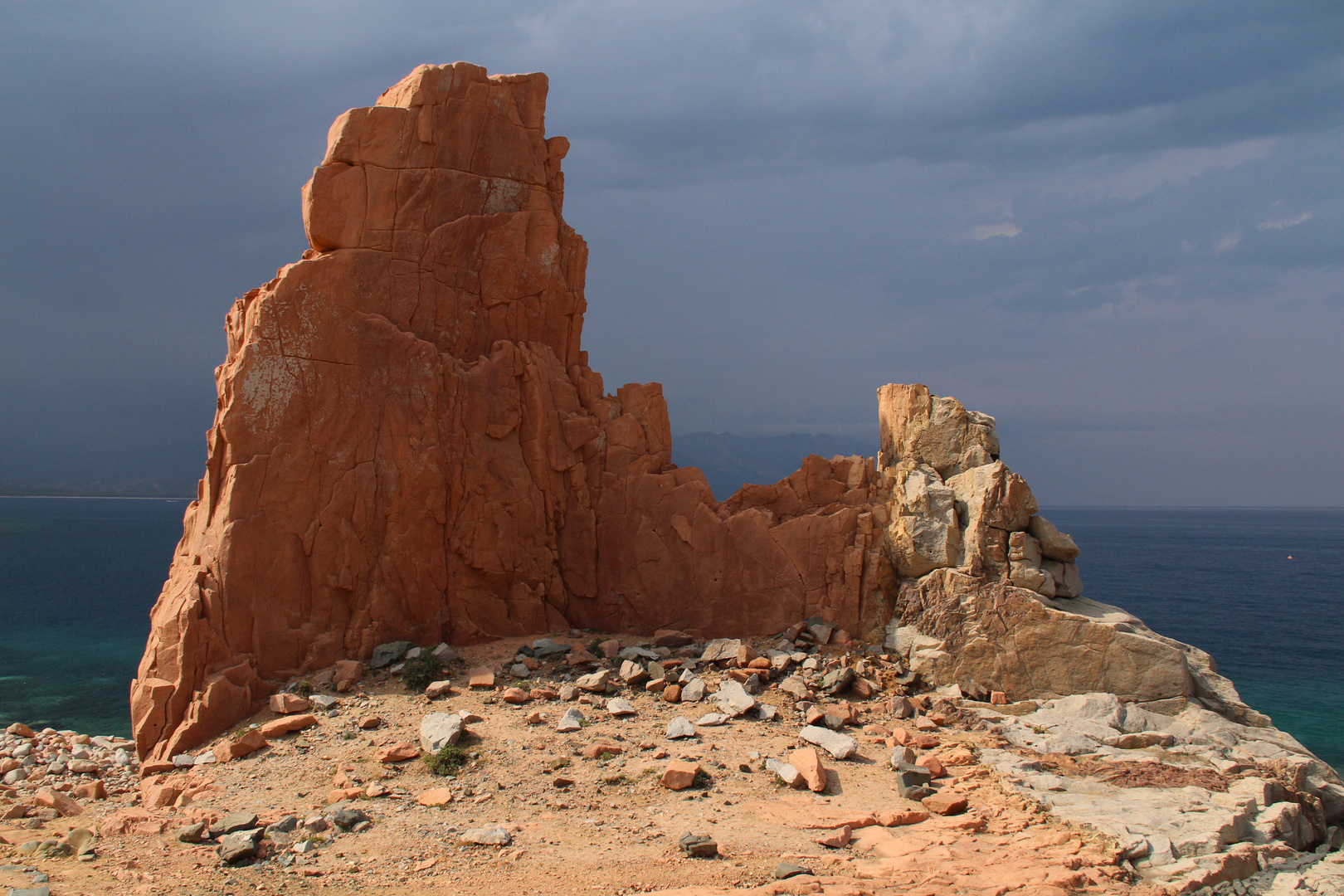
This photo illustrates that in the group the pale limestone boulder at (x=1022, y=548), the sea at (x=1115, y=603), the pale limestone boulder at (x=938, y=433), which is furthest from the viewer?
the sea at (x=1115, y=603)

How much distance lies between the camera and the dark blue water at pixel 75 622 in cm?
2764

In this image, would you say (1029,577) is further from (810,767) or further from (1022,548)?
(810,767)

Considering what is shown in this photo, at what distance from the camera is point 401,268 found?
1700cm

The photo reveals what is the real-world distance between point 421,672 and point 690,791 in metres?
6.00

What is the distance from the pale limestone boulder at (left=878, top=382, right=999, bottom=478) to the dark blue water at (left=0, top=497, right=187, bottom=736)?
24.0 m

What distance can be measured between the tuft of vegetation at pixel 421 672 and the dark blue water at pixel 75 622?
50.6ft

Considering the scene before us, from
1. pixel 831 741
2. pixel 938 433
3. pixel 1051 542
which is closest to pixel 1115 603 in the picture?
pixel 1051 542

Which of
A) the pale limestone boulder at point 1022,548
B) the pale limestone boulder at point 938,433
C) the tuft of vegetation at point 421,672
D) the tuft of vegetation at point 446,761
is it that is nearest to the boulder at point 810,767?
the tuft of vegetation at point 446,761

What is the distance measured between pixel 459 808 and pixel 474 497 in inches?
284

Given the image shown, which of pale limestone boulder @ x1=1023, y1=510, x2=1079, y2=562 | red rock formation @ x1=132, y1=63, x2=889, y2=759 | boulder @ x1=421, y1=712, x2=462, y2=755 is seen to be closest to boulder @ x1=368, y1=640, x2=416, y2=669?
red rock formation @ x1=132, y1=63, x2=889, y2=759

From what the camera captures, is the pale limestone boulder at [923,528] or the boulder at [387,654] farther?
the pale limestone boulder at [923,528]

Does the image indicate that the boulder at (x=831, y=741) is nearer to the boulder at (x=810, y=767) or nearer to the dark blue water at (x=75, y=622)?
the boulder at (x=810, y=767)

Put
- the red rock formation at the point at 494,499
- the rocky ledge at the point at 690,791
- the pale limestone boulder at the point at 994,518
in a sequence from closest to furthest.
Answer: the rocky ledge at the point at 690,791 → the red rock formation at the point at 494,499 → the pale limestone boulder at the point at 994,518

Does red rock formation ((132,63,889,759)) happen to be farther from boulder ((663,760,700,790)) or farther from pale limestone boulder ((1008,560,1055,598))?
boulder ((663,760,700,790))
